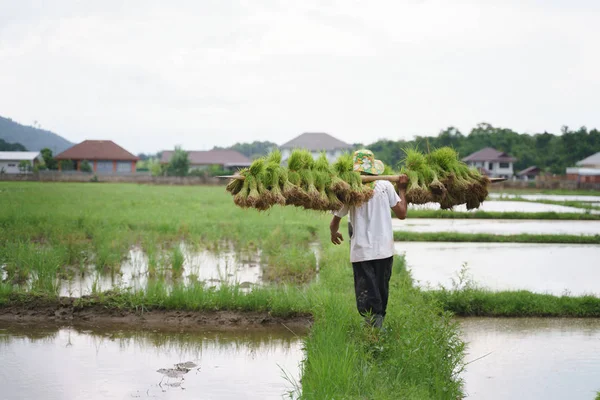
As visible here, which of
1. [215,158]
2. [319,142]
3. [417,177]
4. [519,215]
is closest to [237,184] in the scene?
[417,177]

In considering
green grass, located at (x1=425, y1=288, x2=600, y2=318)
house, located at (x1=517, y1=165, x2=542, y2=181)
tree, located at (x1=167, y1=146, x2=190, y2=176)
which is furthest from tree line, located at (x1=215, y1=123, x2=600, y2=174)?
green grass, located at (x1=425, y1=288, x2=600, y2=318)

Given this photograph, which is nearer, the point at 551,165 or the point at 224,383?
the point at 224,383

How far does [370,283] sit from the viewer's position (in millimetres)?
4473

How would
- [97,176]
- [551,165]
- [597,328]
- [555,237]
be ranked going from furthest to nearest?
[551,165] → [97,176] → [555,237] → [597,328]

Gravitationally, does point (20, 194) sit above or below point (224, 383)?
above

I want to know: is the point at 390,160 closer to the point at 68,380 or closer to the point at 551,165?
the point at 551,165

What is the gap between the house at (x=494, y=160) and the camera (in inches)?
2208

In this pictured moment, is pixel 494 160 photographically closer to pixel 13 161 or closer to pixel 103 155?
pixel 103 155

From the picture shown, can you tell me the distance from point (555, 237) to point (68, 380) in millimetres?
11368

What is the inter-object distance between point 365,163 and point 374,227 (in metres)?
0.59

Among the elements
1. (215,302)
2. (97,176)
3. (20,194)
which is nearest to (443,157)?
(215,302)

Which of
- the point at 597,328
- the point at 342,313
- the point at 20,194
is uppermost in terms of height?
the point at 20,194

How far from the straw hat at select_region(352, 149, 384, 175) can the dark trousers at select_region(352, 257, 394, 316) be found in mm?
731

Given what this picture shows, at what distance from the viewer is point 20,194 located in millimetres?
11445
